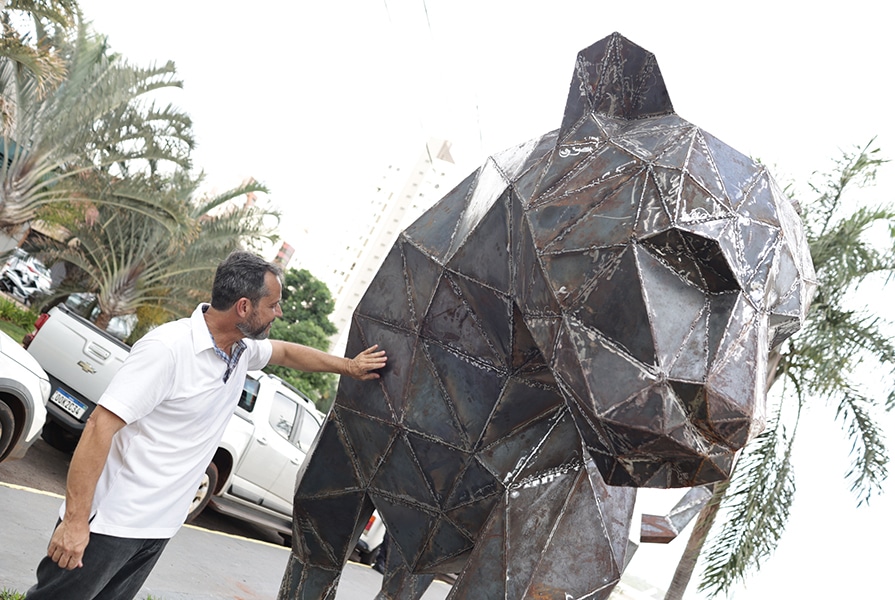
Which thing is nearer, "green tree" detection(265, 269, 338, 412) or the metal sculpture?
the metal sculpture

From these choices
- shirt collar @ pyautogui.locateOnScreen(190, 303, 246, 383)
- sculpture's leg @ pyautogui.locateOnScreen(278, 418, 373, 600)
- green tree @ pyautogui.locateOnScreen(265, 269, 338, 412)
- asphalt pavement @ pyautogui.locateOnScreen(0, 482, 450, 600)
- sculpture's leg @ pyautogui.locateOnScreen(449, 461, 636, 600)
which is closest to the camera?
sculpture's leg @ pyautogui.locateOnScreen(449, 461, 636, 600)

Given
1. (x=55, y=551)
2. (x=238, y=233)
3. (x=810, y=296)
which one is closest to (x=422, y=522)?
(x=55, y=551)

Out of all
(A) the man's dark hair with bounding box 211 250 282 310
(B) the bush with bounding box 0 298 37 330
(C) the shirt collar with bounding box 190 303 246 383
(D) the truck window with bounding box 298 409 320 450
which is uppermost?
(A) the man's dark hair with bounding box 211 250 282 310

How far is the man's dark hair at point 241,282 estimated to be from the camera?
247cm

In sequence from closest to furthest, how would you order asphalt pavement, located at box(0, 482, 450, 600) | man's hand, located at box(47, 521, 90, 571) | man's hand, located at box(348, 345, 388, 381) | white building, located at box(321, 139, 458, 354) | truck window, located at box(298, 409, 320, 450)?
1. man's hand, located at box(47, 521, 90, 571)
2. man's hand, located at box(348, 345, 388, 381)
3. asphalt pavement, located at box(0, 482, 450, 600)
4. truck window, located at box(298, 409, 320, 450)
5. white building, located at box(321, 139, 458, 354)

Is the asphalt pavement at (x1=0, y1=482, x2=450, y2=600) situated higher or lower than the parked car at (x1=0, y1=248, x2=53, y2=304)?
higher

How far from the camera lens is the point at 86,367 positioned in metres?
6.58

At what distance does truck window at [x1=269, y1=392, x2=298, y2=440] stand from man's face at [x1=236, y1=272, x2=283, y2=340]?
546 centimetres

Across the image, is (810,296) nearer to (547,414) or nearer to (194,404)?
(547,414)

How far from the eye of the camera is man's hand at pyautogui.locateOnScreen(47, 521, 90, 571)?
2.19 metres

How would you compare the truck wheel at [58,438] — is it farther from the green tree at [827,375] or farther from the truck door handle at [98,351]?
the green tree at [827,375]


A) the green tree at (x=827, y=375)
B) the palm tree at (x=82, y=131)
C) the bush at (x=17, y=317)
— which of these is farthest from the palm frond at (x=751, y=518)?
the bush at (x=17, y=317)

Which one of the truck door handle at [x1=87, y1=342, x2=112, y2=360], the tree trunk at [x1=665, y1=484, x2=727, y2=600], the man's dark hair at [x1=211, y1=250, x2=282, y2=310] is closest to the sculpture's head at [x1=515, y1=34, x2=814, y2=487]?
the man's dark hair at [x1=211, y1=250, x2=282, y2=310]

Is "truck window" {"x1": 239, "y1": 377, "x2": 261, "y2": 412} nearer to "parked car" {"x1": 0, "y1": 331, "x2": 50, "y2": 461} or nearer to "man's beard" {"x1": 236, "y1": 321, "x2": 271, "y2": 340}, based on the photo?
"parked car" {"x1": 0, "y1": 331, "x2": 50, "y2": 461}
